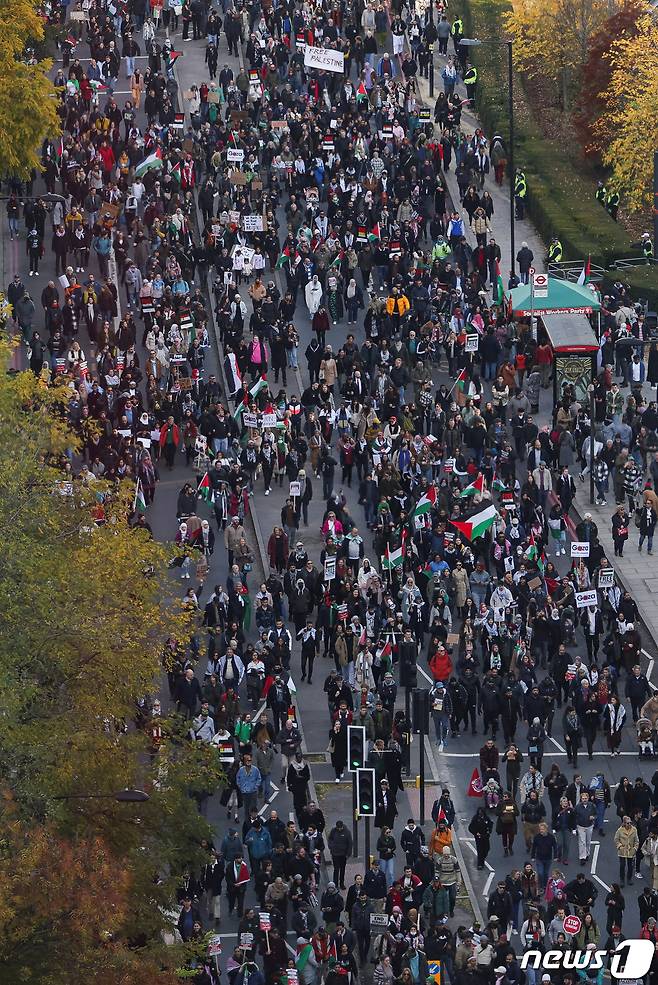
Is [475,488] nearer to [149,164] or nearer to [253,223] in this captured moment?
[253,223]

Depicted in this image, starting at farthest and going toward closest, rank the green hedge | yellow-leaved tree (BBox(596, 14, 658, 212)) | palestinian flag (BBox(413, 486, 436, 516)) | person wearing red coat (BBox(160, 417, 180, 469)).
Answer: yellow-leaved tree (BBox(596, 14, 658, 212)) < the green hedge < person wearing red coat (BBox(160, 417, 180, 469)) < palestinian flag (BBox(413, 486, 436, 516))

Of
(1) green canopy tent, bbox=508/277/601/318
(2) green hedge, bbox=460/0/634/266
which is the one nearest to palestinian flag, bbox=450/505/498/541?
(1) green canopy tent, bbox=508/277/601/318

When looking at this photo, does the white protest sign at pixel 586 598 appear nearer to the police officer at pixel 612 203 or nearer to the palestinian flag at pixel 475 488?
the palestinian flag at pixel 475 488

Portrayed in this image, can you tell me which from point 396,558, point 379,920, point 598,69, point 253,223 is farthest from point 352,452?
point 598,69

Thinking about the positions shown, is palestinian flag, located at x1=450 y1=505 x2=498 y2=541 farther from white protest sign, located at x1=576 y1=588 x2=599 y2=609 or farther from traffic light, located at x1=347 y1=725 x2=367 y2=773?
traffic light, located at x1=347 y1=725 x2=367 y2=773

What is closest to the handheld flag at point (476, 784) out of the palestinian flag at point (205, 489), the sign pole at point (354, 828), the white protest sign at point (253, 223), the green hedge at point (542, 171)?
the sign pole at point (354, 828)

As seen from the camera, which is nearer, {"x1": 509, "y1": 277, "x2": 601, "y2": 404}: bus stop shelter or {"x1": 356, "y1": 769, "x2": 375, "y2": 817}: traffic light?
{"x1": 356, "y1": 769, "x2": 375, "y2": 817}: traffic light

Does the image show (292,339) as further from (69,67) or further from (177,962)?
(177,962)

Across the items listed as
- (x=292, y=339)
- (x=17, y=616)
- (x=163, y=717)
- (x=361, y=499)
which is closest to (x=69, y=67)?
(x=292, y=339)
